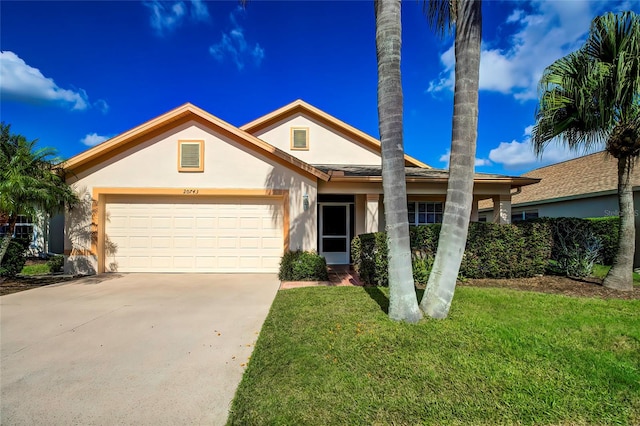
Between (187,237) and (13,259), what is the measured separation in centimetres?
485

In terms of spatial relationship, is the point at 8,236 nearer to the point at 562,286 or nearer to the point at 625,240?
the point at 562,286

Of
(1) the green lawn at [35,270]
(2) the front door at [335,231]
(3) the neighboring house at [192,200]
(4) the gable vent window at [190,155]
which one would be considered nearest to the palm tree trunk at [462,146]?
(3) the neighboring house at [192,200]

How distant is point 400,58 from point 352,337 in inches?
169

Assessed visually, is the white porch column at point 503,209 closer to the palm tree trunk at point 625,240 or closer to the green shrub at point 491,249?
the green shrub at point 491,249

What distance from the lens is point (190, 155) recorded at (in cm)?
966

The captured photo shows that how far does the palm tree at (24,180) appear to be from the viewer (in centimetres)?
740

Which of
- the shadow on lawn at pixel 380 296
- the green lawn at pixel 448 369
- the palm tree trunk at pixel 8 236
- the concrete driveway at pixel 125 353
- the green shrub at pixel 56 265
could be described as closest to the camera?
the green lawn at pixel 448 369

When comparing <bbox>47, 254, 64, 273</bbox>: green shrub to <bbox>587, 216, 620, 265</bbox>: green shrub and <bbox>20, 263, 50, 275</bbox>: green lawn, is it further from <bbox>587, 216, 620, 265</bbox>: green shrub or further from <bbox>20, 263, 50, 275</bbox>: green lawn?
<bbox>587, 216, 620, 265</bbox>: green shrub

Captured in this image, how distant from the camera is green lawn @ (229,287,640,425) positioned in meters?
2.61

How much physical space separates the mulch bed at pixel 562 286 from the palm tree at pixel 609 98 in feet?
1.31

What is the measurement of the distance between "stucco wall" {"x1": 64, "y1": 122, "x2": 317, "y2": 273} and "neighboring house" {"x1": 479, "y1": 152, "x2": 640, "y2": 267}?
27.5ft

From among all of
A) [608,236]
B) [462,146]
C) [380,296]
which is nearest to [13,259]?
[380,296]

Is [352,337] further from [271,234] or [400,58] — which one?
[271,234]

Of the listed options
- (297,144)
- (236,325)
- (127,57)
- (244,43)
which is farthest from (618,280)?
(127,57)
